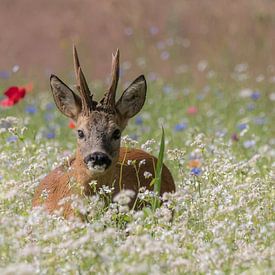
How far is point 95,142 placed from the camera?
6.82 m

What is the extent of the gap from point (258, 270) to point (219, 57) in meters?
10.1

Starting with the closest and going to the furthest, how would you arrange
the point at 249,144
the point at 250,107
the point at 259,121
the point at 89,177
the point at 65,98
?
the point at 89,177 → the point at 65,98 → the point at 249,144 → the point at 259,121 → the point at 250,107

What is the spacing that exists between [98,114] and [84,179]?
404 mm

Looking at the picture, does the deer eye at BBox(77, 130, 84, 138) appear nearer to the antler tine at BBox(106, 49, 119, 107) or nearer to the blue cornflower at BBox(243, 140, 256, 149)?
the antler tine at BBox(106, 49, 119, 107)

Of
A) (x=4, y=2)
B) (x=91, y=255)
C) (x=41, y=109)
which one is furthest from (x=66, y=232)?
(x=4, y=2)

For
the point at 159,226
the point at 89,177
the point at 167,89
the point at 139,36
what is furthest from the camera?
the point at 139,36

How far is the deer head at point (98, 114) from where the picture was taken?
6.75 m

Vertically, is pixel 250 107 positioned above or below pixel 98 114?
above

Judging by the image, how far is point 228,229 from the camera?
5039 millimetres

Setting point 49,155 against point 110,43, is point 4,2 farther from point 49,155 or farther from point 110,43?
point 49,155

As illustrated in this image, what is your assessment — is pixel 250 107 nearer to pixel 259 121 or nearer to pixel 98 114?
pixel 259 121

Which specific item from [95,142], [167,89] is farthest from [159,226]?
[167,89]

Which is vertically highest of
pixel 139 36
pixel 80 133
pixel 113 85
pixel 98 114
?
pixel 139 36

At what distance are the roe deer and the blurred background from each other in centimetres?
658
